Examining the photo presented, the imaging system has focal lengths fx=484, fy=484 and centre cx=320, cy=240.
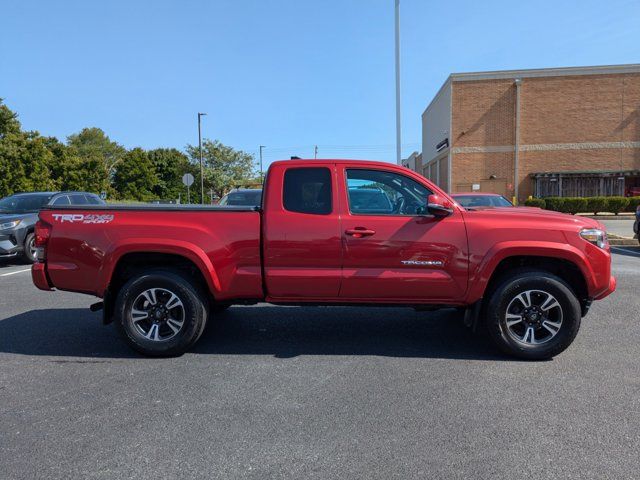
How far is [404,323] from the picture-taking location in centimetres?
608

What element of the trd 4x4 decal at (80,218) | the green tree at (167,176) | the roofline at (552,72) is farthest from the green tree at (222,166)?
the trd 4x4 decal at (80,218)

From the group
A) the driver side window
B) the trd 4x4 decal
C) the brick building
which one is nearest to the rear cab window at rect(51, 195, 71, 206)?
the trd 4x4 decal

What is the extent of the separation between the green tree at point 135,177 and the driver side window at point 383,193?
6763cm

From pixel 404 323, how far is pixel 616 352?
227 cm

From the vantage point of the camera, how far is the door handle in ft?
15.1

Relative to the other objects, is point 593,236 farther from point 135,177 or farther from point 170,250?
point 135,177

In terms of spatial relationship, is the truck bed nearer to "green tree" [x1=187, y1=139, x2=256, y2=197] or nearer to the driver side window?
the driver side window

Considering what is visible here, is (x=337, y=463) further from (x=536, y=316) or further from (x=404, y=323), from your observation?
(x=404, y=323)

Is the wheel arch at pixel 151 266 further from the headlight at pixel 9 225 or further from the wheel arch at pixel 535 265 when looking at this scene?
the headlight at pixel 9 225

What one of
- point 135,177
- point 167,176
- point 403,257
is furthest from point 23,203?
point 167,176

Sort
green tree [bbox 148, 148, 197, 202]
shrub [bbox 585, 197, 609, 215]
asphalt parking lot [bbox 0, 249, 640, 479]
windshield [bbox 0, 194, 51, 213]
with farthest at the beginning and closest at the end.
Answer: green tree [bbox 148, 148, 197, 202], shrub [bbox 585, 197, 609, 215], windshield [bbox 0, 194, 51, 213], asphalt parking lot [bbox 0, 249, 640, 479]

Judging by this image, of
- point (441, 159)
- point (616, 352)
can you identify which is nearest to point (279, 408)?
point (616, 352)

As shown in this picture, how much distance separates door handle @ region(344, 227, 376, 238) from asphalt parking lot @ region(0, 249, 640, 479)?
121cm

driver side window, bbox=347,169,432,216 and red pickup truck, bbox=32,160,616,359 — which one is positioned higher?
driver side window, bbox=347,169,432,216
